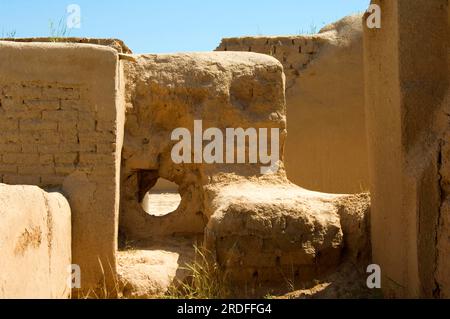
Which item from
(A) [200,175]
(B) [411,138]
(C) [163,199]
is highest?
(B) [411,138]

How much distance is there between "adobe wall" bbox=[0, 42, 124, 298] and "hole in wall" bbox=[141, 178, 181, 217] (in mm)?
4266

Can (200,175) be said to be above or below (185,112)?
below

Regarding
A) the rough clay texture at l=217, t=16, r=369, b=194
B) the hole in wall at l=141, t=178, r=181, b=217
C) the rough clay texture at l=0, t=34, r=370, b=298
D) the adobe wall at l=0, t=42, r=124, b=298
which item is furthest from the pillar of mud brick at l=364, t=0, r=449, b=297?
the rough clay texture at l=217, t=16, r=369, b=194

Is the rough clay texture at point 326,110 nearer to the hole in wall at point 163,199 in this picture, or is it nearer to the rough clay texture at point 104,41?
the hole in wall at point 163,199

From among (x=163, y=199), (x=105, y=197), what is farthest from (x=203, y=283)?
(x=163, y=199)

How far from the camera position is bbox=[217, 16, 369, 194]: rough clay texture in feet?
33.7

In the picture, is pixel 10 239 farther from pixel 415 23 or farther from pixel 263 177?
pixel 263 177

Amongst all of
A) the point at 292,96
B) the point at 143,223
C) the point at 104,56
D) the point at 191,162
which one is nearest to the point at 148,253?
the point at 143,223

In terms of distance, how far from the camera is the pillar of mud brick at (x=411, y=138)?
4.09 meters

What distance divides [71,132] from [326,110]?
6.03 meters

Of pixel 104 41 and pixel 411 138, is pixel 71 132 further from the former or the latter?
pixel 411 138

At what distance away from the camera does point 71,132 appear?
520 centimetres
